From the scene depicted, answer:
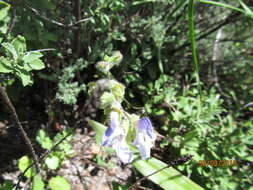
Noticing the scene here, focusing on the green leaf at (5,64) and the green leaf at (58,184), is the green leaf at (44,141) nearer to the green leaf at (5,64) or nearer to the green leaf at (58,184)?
the green leaf at (58,184)

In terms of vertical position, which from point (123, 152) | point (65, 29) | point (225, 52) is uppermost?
point (65, 29)

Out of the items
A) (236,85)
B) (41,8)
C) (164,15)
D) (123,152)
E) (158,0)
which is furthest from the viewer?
(236,85)

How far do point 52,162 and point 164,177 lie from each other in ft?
2.28

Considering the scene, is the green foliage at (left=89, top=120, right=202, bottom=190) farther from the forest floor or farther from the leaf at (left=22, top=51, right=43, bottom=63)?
the leaf at (left=22, top=51, right=43, bottom=63)

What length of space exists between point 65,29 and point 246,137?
1.38 m

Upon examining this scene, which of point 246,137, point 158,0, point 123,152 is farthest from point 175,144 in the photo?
point 158,0

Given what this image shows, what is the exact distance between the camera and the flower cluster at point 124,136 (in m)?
0.98

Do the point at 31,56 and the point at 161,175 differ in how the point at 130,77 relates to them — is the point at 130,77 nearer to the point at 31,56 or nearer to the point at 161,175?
the point at 161,175

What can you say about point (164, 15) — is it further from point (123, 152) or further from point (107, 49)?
point (123, 152)

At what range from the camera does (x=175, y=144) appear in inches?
66.0

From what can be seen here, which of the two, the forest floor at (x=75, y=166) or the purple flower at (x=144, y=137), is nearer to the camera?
the purple flower at (x=144, y=137)

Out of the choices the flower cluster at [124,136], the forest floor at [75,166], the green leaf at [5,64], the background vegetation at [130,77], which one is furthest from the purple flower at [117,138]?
the forest floor at [75,166]

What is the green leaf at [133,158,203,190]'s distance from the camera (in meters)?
1.42

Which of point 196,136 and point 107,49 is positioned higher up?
point 107,49
